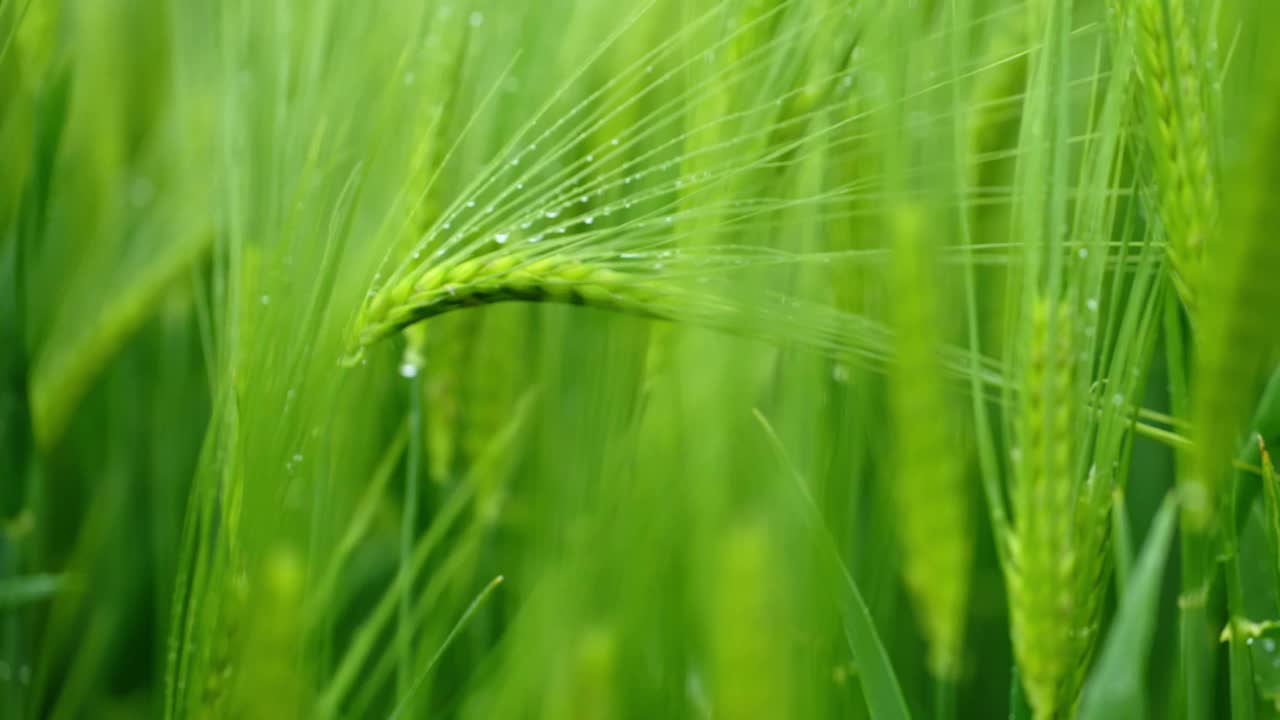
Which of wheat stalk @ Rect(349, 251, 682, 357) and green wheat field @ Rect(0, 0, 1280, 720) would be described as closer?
green wheat field @ Rect(0, 0, 1280, 720)

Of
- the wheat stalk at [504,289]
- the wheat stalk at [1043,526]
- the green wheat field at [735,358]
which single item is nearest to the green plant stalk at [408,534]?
the green wheat field at [735,358]

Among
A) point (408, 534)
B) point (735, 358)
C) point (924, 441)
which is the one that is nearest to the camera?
point (924, 441)

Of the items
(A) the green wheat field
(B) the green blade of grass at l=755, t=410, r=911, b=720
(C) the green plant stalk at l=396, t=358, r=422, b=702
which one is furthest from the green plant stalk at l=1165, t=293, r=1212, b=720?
(C) the green plant stalk at l=396, t=358, r=422, b=702

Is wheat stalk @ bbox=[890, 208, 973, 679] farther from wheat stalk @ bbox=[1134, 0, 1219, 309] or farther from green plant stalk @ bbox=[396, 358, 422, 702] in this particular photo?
green plant stalk @ bbox=[396, 358, 422, 702]

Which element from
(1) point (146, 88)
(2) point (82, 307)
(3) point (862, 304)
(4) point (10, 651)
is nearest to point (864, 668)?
(3) point (862, 304)

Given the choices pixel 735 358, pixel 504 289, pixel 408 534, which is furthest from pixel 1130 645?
pixel 408 534

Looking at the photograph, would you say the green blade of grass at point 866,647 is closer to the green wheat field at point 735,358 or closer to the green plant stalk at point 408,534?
the green wheat field at point 735,358

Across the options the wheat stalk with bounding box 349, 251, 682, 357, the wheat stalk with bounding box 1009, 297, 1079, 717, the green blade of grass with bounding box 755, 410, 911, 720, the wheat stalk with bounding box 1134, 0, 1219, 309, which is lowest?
the green blade of grass with bounding box 755, 410, 911, 720

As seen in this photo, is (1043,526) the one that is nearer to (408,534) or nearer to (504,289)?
(504,289)
